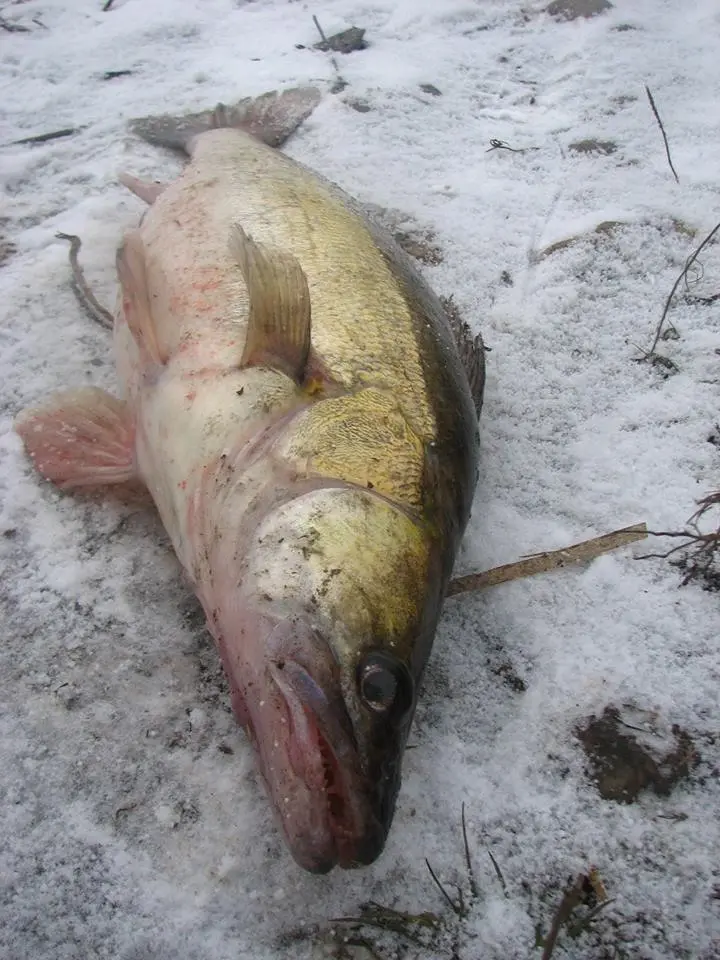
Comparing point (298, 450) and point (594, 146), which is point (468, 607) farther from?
point (594, 146)

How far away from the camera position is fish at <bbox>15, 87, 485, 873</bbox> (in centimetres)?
169

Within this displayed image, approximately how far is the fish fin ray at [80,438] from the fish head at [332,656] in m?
0.88

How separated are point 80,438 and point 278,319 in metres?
0.92

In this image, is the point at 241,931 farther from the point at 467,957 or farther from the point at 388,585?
the point at 388,585

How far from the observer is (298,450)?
2105 millimetres

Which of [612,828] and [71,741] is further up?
[71,741]

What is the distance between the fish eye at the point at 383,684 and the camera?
169 centimetres

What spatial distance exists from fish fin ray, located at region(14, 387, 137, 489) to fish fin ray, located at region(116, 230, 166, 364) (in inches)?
11.0

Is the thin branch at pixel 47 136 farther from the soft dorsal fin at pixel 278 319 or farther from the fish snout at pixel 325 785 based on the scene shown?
the fish snout at pixel 325 785

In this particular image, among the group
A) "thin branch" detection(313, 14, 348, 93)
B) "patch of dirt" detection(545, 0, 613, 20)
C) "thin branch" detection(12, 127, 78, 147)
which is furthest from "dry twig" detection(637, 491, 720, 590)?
Result: "patch of dirt" detection(545, 0, 613, 20)

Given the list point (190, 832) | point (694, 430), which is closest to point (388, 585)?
point (190, 832)

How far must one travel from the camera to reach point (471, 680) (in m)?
2.28

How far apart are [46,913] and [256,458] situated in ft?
4.03

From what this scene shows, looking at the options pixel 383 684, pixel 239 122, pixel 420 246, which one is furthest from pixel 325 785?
pixel 239 122
